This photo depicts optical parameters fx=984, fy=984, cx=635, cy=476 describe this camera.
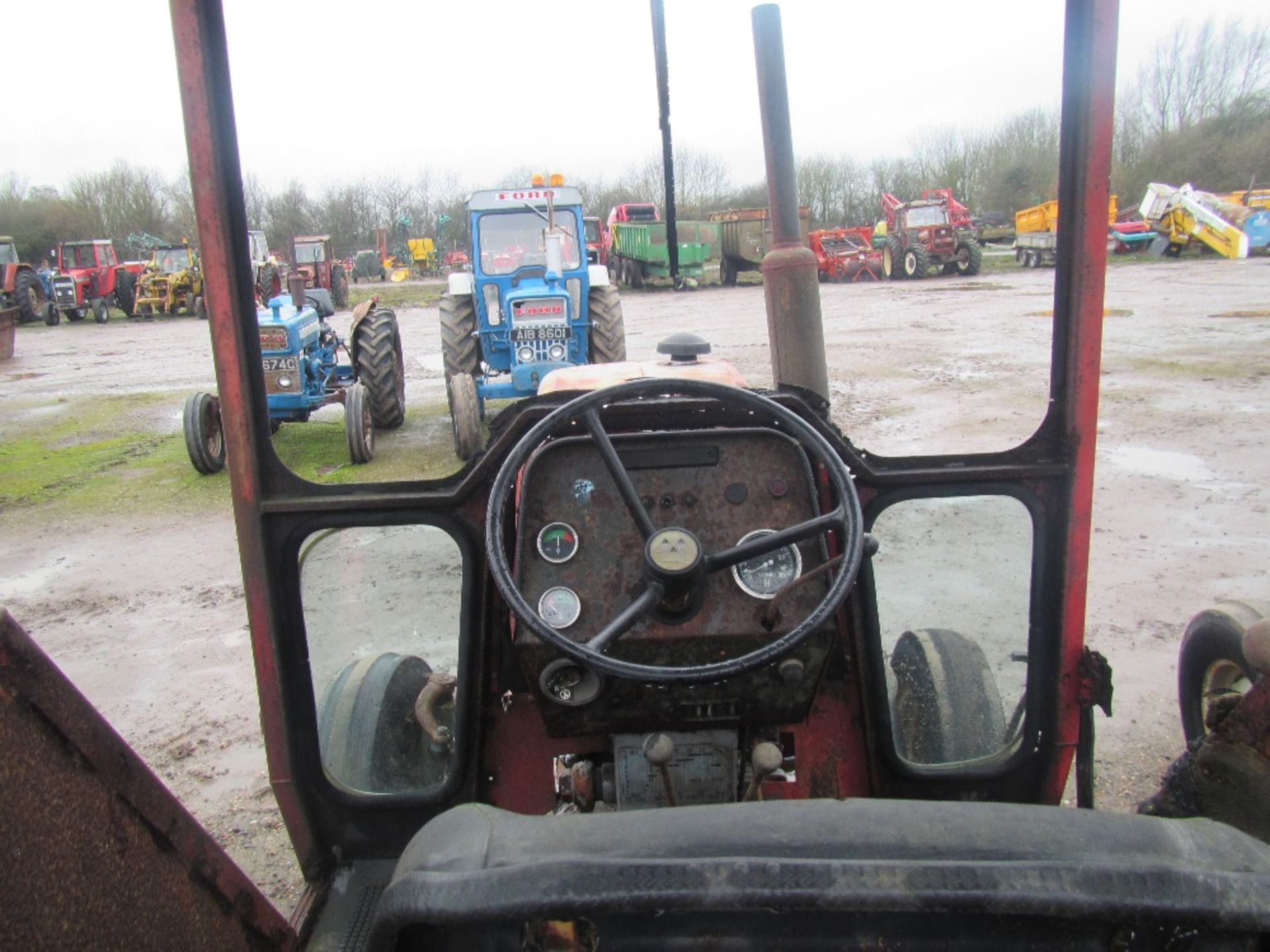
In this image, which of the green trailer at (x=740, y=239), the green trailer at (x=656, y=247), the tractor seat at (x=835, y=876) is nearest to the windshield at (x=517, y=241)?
the tractor seat at (x=835, y=876)

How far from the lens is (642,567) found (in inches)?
74.0

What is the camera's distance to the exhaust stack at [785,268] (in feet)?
9.03

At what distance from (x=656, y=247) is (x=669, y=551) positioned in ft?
83.1

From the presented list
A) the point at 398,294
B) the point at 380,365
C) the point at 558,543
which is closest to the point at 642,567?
the point at 558,543

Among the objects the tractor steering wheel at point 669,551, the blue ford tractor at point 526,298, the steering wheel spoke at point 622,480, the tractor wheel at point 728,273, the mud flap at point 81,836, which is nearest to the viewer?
the mud flap at point 81,836

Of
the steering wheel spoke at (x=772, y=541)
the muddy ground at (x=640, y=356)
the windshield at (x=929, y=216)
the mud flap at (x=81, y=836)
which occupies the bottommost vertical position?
the muddy ground at (x=640, y=356)

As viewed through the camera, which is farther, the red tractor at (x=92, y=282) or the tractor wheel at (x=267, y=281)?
the red tractor at (x=92, y=282)

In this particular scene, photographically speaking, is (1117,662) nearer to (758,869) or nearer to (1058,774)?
(1058,774)

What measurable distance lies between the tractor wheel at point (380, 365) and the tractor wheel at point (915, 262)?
18.9 m

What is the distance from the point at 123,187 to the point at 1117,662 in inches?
1564

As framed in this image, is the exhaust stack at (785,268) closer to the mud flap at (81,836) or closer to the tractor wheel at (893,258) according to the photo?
the mud flap at (81,836)

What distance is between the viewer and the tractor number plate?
9422 millimetres

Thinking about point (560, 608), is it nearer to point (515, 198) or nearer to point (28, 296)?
point (515, 198)

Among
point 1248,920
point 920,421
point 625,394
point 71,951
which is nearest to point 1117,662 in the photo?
point 625,394
